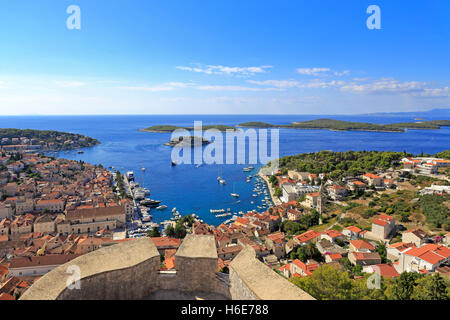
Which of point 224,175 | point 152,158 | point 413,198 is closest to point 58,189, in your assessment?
point 224,175

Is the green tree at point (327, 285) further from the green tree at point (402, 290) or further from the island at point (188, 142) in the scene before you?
the island at point (188, 142)

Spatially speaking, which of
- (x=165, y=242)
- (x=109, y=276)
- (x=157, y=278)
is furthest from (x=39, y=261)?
(x=109, y=276)

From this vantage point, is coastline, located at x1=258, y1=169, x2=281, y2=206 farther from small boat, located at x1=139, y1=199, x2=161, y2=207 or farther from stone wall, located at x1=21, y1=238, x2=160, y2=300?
stone wall, located at x1=21, y1=238, x2=160, y2=300

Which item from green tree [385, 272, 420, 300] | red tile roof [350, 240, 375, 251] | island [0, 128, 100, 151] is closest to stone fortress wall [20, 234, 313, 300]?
A: green tree [385, 272, 420, 300]

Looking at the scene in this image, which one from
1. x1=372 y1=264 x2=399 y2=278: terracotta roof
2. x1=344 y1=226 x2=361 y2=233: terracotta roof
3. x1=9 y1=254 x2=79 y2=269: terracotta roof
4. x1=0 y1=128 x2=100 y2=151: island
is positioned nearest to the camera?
x1=372 y1=264 x2=399 y2=278: terracotta roof
